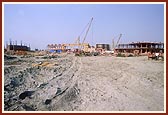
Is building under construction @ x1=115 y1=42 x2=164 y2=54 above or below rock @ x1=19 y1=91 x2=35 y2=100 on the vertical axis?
above

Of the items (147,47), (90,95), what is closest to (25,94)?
(90,95)

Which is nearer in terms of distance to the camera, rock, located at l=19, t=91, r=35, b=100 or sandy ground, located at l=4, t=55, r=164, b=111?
sandy ground, located at l=4, t=55, r=164, b=111

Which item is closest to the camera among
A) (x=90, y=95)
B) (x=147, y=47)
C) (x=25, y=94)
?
(x=90, y=95)

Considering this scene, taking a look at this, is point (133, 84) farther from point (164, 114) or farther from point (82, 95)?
point (164, 114)

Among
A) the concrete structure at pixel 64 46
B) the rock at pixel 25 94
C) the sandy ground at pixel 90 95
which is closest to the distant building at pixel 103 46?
the concrete structure at pixel 64 46

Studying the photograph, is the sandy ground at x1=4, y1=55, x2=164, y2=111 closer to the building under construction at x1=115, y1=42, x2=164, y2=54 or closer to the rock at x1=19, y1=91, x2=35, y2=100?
the rock at x1=19, y1=91, x2=35, y2=100

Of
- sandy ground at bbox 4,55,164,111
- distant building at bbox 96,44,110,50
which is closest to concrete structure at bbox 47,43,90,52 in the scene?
Result: distant building at bbox 96,44,110,50

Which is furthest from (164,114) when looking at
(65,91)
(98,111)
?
(65,91)

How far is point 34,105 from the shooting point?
855 cm

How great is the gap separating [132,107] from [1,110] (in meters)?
4.08

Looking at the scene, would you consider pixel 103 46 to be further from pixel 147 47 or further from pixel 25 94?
pixel 25 94

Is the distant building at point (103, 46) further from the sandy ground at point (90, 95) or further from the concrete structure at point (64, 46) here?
the sandy ground at point (90, 95)

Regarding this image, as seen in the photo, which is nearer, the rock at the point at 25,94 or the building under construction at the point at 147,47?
the rock at the point at 25,94

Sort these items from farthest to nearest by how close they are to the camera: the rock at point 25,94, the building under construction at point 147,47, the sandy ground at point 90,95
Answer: the building under construction at point 147,47 < the rock at point 25,94 < the sandy ground at point 90,95
